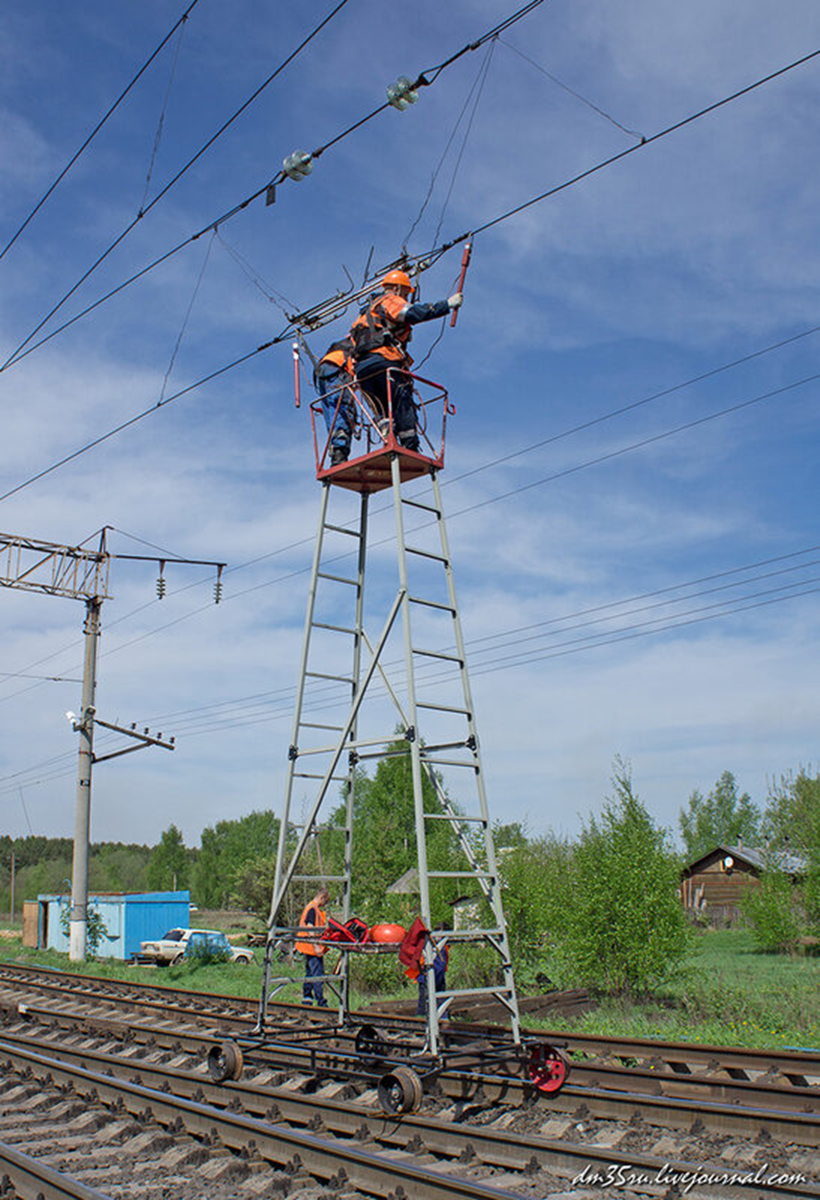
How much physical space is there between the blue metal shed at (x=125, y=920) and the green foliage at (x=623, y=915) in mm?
23378

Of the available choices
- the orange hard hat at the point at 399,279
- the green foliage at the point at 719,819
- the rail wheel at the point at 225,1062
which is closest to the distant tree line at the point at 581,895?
the rail wheel at the point at 225,1062

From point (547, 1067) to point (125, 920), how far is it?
31693 mm

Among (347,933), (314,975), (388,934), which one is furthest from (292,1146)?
(314,975)

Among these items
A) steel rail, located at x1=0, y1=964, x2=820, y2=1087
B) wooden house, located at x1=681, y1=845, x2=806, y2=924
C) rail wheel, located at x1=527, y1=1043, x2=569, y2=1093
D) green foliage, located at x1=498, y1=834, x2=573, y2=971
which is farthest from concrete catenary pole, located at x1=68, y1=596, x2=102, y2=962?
wooden house, located at x1=681, y1=845, x2=806, y2=924

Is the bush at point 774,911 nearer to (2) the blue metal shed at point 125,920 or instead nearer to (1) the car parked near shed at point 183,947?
(1) the car parked near shed at point 183,947

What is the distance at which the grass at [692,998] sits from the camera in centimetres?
1273

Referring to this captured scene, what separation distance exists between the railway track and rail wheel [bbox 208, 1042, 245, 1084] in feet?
0.57

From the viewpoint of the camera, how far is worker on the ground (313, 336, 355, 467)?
11.3 metres

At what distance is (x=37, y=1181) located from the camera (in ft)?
21.9

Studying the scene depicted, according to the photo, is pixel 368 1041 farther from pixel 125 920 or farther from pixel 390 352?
pixel 125 920

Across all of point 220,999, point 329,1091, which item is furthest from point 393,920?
point 329,1091

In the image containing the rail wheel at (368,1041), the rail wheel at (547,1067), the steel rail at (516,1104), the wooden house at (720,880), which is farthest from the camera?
the wooden house at (720,880)

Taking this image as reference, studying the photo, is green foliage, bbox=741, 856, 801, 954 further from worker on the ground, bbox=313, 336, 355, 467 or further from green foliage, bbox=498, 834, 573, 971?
worker on the ground, bbox=313, 336, 355, 467

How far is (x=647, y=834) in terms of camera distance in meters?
17.8
